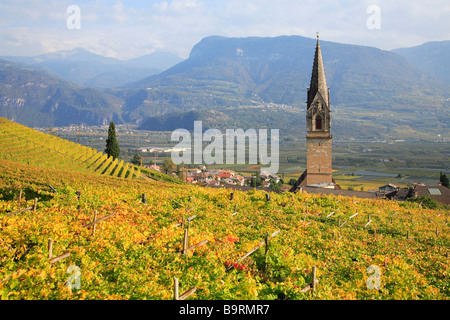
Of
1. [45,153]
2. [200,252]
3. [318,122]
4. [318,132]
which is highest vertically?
[318,122]

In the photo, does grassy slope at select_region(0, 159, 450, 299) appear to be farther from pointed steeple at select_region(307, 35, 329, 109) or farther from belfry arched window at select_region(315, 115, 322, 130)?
pointed steeple at select_region(307, 35, 329, 109)

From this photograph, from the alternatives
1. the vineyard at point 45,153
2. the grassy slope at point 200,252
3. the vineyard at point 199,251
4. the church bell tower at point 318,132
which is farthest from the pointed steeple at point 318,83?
the grassy slope at point 200,252

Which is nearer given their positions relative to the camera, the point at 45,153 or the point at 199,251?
the point at 199,251

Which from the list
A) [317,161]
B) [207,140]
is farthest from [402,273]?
[207,140]

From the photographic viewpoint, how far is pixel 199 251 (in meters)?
8.88

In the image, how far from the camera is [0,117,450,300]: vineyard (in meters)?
6.88

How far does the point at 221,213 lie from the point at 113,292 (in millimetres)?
7838

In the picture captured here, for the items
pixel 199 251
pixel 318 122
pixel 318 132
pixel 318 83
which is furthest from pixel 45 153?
pixel 199 251

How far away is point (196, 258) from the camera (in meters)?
8.39

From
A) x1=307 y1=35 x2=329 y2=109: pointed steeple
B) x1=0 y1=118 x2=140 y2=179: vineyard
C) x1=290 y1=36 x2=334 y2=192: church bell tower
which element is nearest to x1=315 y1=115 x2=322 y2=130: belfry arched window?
x1=290 y1=36 x2=334 y2=192: church bell tower

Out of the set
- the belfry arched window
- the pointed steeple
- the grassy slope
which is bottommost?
the grassy slope

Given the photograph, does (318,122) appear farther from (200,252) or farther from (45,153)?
(200,252)

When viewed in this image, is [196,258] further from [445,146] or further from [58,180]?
[445,146]
